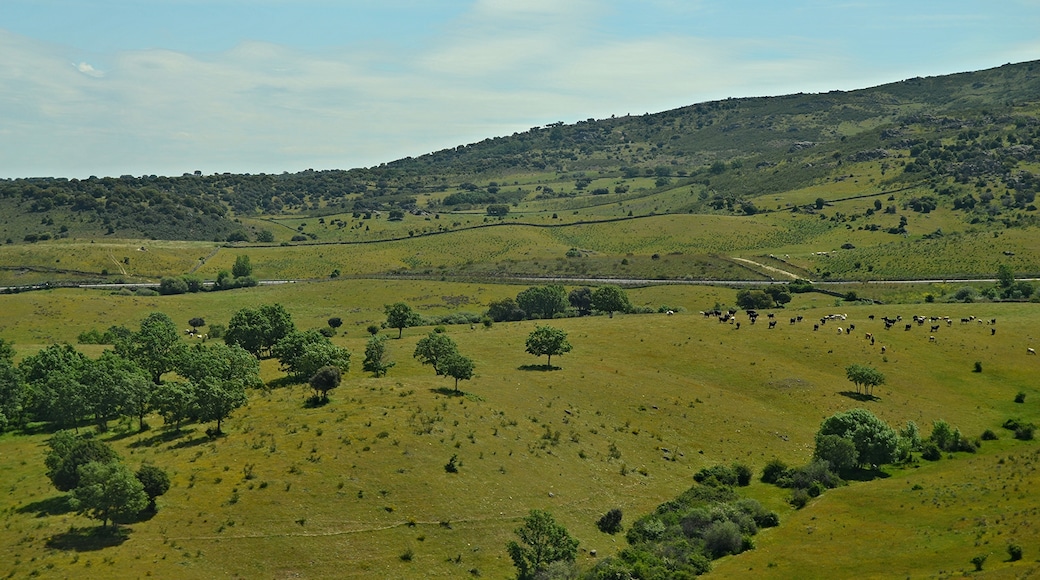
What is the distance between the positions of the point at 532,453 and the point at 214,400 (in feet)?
95.9

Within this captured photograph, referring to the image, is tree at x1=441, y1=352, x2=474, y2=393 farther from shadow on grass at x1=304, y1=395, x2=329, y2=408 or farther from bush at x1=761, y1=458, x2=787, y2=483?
bush at x1=761, y1=458, x2=787, y2=483

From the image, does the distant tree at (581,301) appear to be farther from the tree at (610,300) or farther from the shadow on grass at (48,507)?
the shadow on grass at (48,507)

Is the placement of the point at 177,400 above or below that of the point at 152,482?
above

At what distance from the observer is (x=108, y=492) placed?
61.2m

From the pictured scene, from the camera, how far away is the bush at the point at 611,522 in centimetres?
7006

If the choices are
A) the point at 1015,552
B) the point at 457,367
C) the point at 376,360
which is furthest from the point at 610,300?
the point at 1015,552

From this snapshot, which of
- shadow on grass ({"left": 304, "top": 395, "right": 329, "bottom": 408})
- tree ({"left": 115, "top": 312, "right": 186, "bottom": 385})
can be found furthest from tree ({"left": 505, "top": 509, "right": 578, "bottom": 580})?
tree ({"left": 115, "top": 312, "right": 186, "bottom": 385})

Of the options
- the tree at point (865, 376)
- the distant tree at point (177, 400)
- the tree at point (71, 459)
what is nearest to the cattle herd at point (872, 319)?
the tree at point (865, 376)

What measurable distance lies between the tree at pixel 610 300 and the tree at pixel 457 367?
198 ft

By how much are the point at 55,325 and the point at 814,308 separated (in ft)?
428

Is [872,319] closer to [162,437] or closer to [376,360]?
[376,360]

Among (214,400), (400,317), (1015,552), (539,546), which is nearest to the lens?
(1015,552)

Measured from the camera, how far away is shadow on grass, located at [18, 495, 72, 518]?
64.7 meters

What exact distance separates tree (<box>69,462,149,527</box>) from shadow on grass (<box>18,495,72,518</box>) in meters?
2.43
